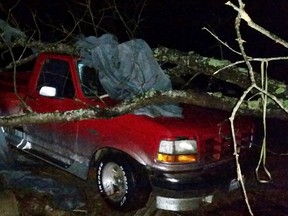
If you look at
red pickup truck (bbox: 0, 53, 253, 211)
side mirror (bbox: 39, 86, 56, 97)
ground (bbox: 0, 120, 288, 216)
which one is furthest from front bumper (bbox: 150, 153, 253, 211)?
side mirror (bbox: 39, 86, 56, 97)

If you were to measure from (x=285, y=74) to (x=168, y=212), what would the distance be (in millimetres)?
7453

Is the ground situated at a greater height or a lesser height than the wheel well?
lesser

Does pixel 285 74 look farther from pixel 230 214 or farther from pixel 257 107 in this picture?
pixel 257 107

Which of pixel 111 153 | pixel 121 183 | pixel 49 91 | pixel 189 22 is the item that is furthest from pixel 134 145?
pixel 189 22

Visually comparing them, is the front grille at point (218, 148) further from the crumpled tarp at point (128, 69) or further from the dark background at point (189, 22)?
the dark background at point (189, 22)

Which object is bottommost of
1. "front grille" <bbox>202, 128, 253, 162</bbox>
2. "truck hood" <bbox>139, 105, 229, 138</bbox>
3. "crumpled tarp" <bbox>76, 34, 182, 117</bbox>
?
"front grille" <bbox>202, 128, 253, 162</bbox>

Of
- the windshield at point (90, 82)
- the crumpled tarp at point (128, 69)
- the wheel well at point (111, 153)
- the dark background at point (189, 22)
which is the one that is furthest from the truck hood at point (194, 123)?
the dark background at point (189, 22)

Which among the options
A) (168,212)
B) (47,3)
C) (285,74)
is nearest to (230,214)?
(168,212)

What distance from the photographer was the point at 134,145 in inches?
189

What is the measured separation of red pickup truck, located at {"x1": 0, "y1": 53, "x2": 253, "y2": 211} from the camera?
15.3ft

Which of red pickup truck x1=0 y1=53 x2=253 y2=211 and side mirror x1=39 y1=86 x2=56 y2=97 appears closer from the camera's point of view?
red pickup truck x1=0 y1=53 x2=253 y2=211

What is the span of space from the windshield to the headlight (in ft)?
3.88

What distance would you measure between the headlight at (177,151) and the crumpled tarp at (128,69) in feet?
1.44

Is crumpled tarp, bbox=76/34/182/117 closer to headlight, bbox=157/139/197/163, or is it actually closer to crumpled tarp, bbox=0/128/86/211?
headlight, bbox=157/139/197/163
